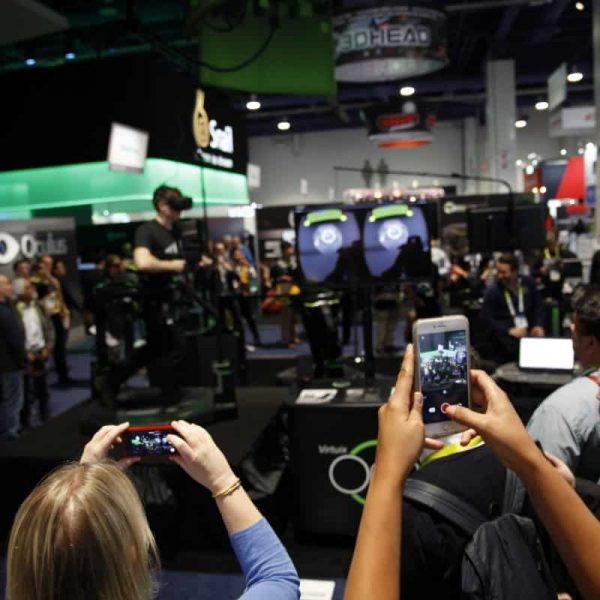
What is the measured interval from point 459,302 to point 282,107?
11.7m

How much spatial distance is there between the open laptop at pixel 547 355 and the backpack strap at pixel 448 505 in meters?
2.99

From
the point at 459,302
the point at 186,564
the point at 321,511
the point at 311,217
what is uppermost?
the point at 311,217

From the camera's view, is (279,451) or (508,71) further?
(508,71)

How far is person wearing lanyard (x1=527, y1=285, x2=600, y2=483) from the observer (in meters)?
1.98

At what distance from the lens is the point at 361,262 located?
12.0ft

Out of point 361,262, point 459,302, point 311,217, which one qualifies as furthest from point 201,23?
point 459,302

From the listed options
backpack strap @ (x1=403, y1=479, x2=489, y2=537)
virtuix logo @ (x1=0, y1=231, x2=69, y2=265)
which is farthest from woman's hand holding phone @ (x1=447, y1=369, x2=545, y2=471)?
virtuix logo @ (x1=0, y1=231, x2=69, y2=265)

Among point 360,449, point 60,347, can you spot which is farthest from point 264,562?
point 60,347

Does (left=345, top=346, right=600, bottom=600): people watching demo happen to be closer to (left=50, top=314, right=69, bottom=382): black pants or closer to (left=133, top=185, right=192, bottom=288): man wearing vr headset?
(left=133, top=185, right=192, bottom=288): man wearing vr headset

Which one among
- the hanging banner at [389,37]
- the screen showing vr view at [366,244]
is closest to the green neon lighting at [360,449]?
the screen showing vr view at [366,244]

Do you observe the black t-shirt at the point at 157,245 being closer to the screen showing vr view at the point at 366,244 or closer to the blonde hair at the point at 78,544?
the screen showing vr view at the point at 366,244

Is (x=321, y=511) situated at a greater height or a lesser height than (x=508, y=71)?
lesser

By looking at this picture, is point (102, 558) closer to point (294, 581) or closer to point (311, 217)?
point (294, 581)

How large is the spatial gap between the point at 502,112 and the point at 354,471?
1238 cm
